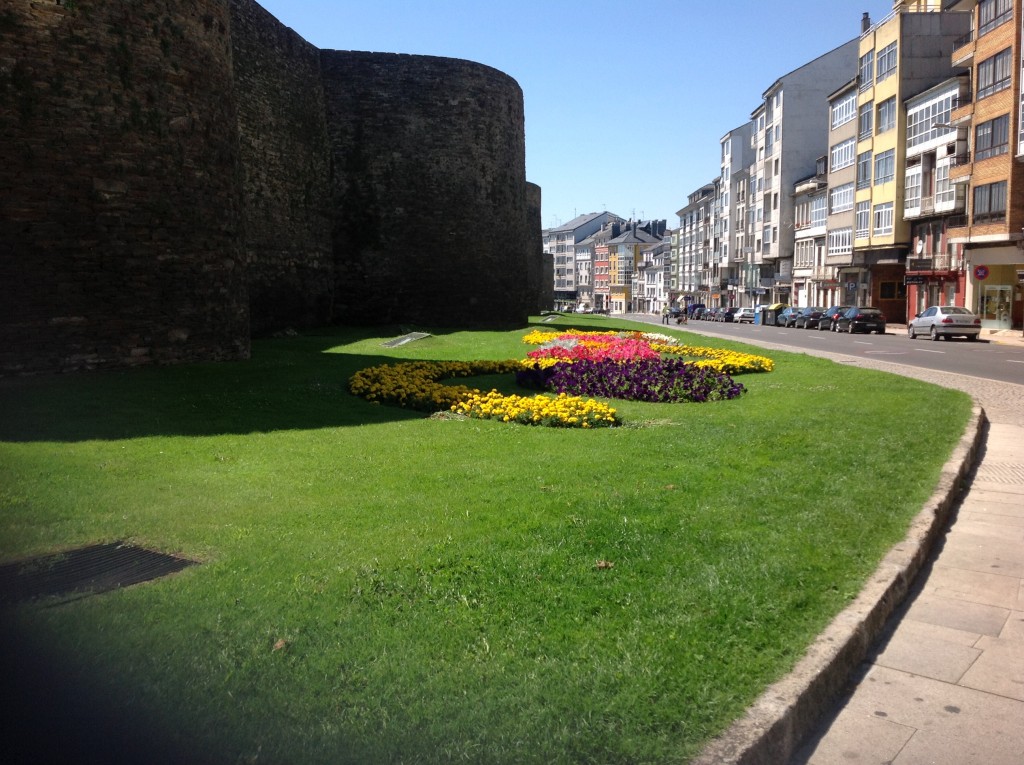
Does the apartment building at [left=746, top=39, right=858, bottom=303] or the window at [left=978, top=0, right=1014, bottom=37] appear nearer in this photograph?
the window at [left=978, top=0, right=1014, bottom=37]

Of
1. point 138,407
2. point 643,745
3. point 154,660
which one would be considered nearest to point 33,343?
point 138,407

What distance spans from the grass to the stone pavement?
0.47 ft

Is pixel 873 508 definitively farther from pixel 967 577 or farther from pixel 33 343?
pixel 33 343

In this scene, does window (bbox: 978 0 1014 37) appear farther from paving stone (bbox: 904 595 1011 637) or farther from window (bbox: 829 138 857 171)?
paving stone (bbox: 904 595 1011 637)

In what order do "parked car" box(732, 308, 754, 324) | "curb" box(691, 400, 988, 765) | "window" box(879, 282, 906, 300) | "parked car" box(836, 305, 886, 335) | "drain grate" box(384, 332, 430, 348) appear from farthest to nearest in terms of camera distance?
"parked car" box(732, 308, 754, 324)
"window" box(879, 282, 906, 300)
"parked car" box(836, 305, 886, 335)
"drain grate" box(384, 332, 430, 348)
"curb" box(691, 400, 988, 765)

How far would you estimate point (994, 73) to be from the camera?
125 feet

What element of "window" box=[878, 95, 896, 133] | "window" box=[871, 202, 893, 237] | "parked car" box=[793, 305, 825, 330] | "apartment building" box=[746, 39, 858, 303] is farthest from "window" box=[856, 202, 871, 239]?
"apartment building" box=[746, 39, 858, 303]

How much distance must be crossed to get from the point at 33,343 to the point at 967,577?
9710 millimetres

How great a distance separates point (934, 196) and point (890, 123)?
22.8 feet

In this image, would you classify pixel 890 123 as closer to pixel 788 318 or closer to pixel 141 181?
pixel 788 318

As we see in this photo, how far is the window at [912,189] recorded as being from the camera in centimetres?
4716

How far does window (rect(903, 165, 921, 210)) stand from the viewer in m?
47.2

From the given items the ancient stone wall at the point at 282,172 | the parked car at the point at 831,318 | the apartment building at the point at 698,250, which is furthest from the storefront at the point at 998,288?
the apartment building at the point at 698,250

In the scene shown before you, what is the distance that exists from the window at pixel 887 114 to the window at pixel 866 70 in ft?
7.12
